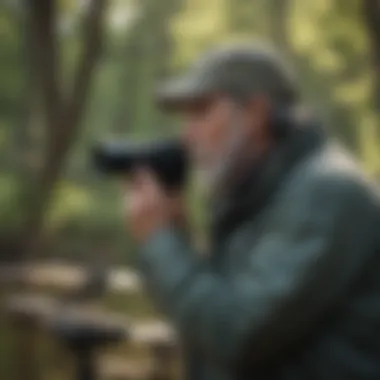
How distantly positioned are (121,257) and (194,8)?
1.90 feet

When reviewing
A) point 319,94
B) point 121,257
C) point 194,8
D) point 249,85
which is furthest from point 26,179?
point 249,85

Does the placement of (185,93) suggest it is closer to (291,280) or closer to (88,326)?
(291,280)

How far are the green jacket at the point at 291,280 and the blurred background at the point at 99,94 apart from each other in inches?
43.0

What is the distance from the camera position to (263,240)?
3.42 ft

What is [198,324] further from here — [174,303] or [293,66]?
[293,66]

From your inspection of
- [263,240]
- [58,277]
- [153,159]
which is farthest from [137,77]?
[263,240]

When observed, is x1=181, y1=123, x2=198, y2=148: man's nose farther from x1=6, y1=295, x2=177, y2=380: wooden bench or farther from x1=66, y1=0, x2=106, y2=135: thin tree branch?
x1=66, y1=0, x2=106, y2=135: thin tree branch

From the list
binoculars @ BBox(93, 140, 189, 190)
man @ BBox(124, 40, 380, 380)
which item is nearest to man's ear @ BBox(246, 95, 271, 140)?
man @ BBox(124, 40, 380, 380)

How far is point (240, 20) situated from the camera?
227 cm

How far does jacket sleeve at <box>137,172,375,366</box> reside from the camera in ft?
3.26

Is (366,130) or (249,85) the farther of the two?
(366,130)

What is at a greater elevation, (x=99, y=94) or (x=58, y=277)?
(x=99, y=94)

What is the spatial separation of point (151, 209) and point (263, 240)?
13cm

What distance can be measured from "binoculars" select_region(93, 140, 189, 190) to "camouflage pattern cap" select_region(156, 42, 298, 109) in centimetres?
6
